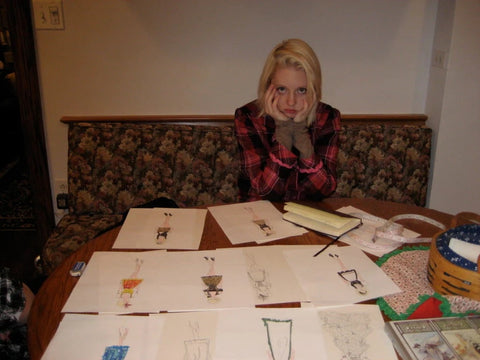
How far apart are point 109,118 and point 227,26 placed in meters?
0.85

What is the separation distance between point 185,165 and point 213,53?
2.16 ft

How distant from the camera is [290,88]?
1548 millimetres

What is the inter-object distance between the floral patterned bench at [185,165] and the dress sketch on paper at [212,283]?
1142 millimetres

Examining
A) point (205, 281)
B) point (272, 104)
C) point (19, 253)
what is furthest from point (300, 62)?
point (19, 253)

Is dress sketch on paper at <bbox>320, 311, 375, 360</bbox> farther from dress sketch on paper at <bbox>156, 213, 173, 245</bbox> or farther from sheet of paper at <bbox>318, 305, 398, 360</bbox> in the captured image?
dress sketch on paper at <bbox>156, 213, 173, 245</bbox>

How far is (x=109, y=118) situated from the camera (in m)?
2.33

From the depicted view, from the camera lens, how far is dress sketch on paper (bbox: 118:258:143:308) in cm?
88

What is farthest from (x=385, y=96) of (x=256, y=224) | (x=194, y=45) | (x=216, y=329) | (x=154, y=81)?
(x=216, y=329)

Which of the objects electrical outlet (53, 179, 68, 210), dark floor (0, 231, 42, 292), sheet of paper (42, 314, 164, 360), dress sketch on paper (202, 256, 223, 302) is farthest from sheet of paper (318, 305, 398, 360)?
electrical outlet (53, 179, 68, 210)

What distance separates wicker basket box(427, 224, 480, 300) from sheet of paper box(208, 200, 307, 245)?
377 mm

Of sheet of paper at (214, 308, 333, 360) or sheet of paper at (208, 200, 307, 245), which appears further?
sheet of paper at (208, 200, 307, 245)

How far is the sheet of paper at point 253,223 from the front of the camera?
1162 mm

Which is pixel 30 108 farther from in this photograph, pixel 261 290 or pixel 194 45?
pixel 261 290

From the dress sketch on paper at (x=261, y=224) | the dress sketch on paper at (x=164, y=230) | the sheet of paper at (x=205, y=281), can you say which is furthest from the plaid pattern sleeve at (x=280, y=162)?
the sheet of paper at (x=205, y=281)
